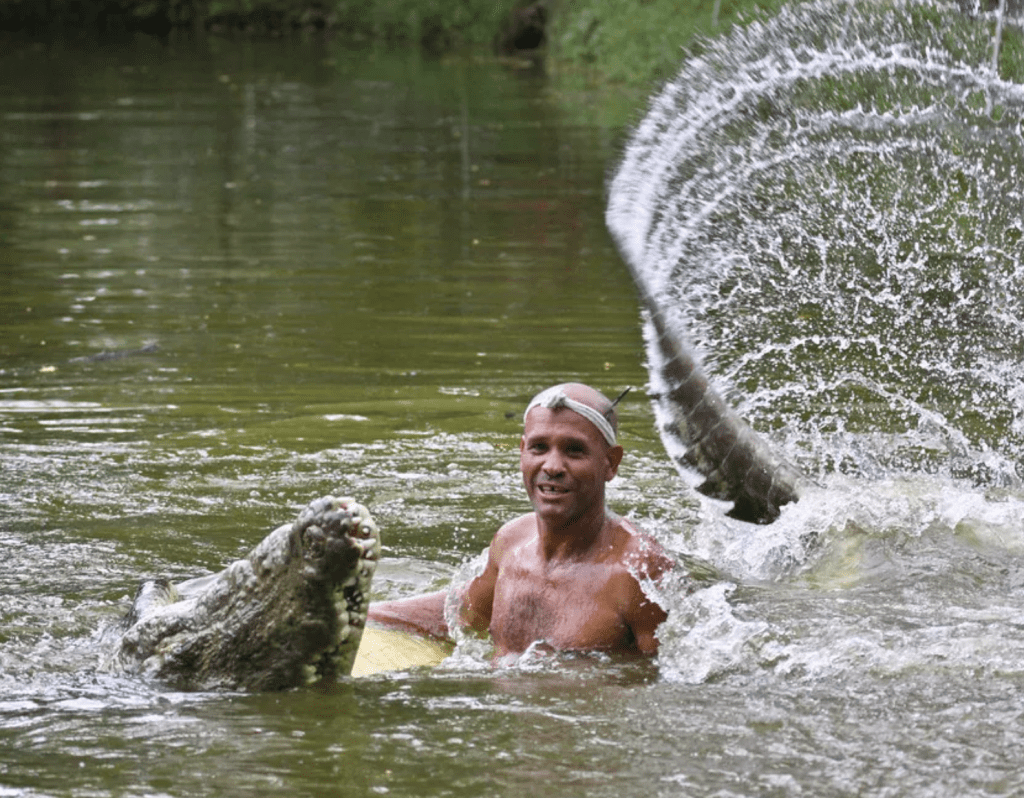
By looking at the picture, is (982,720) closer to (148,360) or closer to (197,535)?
(197,535)

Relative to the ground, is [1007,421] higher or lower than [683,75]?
lower

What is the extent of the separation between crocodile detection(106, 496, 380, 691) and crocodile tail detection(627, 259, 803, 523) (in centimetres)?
184

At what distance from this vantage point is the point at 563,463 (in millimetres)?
5383

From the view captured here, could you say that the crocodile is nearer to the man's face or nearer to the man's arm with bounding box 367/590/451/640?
the man's face

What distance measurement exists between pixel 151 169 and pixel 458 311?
8.66 metres

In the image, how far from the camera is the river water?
4738 mm

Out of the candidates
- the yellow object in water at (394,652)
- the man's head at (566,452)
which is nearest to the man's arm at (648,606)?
the man's head at (566,452)

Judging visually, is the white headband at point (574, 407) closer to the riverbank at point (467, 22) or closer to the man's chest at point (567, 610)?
the man's chest at point (567, 610)

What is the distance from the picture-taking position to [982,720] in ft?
15.9

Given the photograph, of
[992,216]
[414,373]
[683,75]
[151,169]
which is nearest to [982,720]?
[683,75]

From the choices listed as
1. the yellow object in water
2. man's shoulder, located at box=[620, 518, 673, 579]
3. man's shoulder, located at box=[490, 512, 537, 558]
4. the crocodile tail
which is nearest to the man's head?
man's shoulder, located at box=[620, 518, 673, 579]

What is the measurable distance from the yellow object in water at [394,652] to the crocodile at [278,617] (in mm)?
231

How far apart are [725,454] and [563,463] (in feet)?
4.60

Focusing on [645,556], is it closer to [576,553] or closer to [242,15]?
[576,553]
